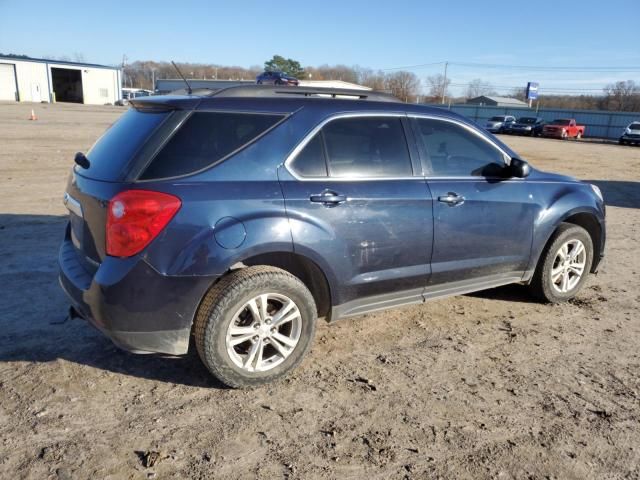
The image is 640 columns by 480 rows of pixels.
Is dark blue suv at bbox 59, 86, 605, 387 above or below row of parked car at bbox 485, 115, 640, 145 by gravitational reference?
above

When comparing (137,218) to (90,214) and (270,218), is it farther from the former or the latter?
(270,218)

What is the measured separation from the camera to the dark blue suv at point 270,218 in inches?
122

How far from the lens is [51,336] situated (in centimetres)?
405

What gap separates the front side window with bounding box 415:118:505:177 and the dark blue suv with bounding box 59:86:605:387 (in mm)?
12

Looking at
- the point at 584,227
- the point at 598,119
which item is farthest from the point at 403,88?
the point at 598,119

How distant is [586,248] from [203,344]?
383 cm

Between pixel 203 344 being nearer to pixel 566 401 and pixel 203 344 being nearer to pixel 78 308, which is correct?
pixel 78 308

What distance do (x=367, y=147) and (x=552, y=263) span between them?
7.40 feet

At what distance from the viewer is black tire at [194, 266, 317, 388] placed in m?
3.22

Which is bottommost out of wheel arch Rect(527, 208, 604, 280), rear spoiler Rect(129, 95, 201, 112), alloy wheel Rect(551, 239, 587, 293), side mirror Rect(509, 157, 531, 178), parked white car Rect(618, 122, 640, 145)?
parked white car Rect(618, 122, 640, 145)

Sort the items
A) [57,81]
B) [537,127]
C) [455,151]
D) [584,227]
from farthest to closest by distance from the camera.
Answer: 1. [57,81]
2. [537,127]
3. [584,227]
4. [455,151]

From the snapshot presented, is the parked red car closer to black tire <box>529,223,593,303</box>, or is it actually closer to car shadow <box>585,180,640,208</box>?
car shadow <box>585,180,640,208</box>

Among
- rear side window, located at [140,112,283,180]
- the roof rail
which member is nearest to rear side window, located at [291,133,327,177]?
rear side window, located at [140,112,283,180]

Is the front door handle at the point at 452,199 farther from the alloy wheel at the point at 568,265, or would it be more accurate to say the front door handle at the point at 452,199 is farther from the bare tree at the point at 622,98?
the bare tree at the point at 622,98
